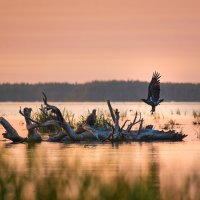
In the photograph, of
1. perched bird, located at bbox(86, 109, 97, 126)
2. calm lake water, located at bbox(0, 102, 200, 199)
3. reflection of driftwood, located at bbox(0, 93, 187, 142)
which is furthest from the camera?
perched bird, located at bbox(86, 109, 97, 126)

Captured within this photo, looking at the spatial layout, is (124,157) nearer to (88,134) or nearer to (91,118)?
(91,118)

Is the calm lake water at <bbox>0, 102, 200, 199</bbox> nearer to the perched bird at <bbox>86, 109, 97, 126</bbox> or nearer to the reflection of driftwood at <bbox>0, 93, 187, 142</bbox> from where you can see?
the reflection of driftwood at <bbox>0, 93, 187, 142</bbox>

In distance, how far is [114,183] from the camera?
10711 millimetres

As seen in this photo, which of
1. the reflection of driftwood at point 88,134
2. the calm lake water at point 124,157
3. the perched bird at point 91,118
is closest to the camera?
the calm lake water at point 124,157

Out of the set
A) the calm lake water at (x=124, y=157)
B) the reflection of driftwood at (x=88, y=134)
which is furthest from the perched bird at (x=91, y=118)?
the calm lake water at (x=124, y=157)

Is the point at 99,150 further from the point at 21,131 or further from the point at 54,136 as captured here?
the point at 21,131

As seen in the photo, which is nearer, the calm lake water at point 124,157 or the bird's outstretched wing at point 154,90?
the calm lake water at point 124,157

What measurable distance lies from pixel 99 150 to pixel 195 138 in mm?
6807

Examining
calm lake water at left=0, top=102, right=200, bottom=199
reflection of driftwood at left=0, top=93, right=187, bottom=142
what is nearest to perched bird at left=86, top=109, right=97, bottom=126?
reflection of driftwood at left=0, top=93, right=187, bottom=142

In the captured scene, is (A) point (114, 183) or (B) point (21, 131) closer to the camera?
(A) point (114, 183)

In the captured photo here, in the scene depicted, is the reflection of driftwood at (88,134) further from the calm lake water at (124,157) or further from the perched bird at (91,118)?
the calm lake water at (124,157)

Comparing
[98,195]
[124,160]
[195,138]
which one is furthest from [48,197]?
[195,138]

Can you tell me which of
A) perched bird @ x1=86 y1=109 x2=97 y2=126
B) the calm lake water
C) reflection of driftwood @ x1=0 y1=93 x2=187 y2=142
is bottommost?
the calm lake water

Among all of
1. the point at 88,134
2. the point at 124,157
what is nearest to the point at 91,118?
the point at 88,134
